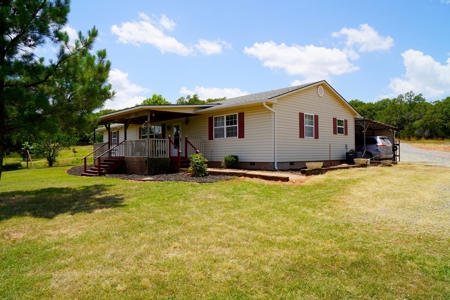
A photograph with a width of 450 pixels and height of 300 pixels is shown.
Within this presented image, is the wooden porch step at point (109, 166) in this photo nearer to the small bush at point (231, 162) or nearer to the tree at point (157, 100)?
the small bush at point (231, 162)

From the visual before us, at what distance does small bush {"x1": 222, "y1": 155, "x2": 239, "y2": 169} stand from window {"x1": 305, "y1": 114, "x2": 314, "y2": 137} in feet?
12.1

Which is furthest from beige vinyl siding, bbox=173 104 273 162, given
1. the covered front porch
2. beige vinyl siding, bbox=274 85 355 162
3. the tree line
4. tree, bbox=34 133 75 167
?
the tree line

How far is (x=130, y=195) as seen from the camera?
777 cm

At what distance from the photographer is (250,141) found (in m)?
12.9

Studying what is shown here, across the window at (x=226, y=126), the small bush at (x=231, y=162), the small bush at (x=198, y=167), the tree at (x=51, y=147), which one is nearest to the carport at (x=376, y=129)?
the window at (x=226, y=126)

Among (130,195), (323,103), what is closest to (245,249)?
(130,195)

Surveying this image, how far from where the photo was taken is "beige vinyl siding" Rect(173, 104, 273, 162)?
12.3 metres

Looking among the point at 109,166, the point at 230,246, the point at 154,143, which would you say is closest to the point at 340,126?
the point at 154,143

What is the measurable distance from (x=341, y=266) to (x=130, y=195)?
5879mm

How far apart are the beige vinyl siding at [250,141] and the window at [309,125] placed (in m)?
2.64

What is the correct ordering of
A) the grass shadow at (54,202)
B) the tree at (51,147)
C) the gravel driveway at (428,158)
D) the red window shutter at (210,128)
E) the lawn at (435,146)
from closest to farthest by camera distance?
the grass shadow at (54,202), the red window shutter at (210,128), the gravel driveway at (428,158), the tree at (51,147), the lawn at (435,146)

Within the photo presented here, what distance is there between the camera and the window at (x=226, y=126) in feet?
44.5

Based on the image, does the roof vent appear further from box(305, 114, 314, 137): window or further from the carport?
the carport

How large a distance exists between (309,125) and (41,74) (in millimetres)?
11048
